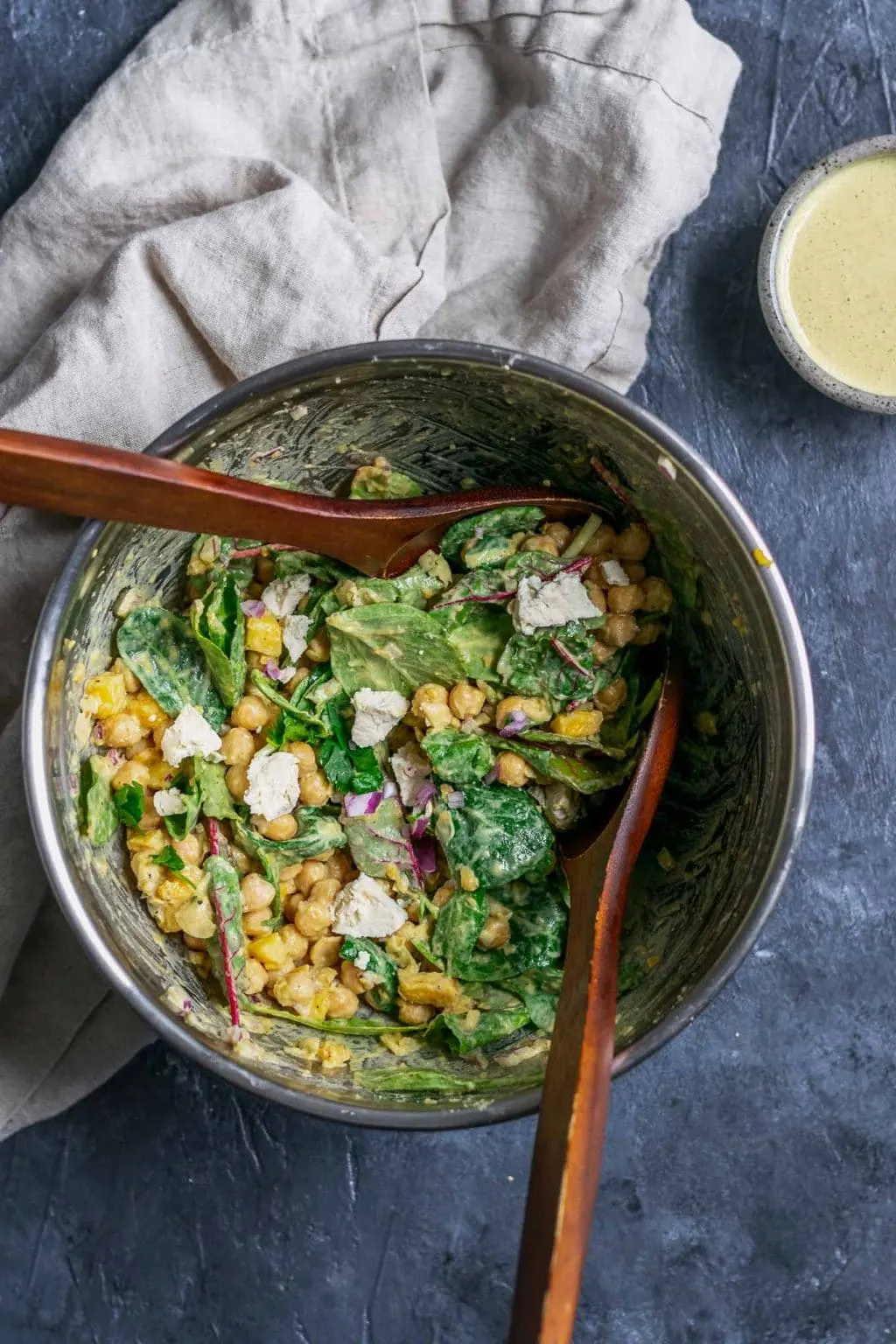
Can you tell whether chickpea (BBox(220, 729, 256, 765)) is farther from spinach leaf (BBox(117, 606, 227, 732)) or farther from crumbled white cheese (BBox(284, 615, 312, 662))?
crumbled white cheese (BBox(284, 615, 312, 662))

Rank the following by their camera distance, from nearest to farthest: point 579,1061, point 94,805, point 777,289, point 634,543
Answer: point 579,1061, point 94,805, point 634,543, point 777,289

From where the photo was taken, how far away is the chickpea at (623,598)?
8.39 feet

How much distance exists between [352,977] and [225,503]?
1057 millimetres

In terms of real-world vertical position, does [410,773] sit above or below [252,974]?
above

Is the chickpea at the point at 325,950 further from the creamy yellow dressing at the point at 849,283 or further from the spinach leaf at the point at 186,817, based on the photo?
the creamy yellow dressing at the point at 849,283

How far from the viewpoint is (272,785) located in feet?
8.32

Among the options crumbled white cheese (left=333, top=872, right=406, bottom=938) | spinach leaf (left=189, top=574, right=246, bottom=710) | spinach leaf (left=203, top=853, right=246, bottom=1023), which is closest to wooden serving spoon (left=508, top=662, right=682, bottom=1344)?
crumbled white cheese (left=333, top=872, right=406, bottom=938)

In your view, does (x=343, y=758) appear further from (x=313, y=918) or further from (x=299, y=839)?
(x=313, y=918)

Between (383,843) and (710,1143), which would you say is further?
(710,1143)

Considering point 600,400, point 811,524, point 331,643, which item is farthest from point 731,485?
point 331,643

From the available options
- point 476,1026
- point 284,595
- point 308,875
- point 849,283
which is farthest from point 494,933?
point 849,283

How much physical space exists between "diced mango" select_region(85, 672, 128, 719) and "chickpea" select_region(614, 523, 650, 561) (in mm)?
1090

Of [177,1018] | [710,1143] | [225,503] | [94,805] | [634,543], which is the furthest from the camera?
[710,1143]

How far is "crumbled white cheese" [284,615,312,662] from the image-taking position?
2629 millimetres
